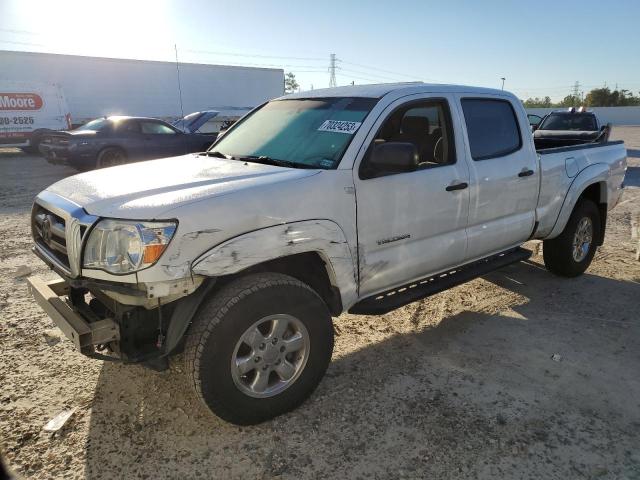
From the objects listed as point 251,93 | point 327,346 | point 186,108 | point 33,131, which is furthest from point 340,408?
point 251,93

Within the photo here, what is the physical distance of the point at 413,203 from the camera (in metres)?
3.22

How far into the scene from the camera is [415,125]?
3.88 m

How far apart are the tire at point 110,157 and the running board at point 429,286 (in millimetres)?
10174

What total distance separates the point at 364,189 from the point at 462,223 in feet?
3.49

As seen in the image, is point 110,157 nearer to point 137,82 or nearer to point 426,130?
point 426,130

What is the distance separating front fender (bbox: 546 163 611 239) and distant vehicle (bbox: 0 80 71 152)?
58.8ft

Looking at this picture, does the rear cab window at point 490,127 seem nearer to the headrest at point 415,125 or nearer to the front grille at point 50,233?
the headrest at point 415,125

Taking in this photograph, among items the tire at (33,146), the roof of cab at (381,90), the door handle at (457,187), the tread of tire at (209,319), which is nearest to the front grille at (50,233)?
the tread of tire at (209,319)

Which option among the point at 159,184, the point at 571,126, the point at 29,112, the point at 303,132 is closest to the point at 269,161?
the point at 303,132

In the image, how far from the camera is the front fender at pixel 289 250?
2.40 meters

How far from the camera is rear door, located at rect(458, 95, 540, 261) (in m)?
3.73

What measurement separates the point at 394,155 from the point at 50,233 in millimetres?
2049

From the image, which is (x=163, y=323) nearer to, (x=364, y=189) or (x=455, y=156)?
(x=364, y=189)

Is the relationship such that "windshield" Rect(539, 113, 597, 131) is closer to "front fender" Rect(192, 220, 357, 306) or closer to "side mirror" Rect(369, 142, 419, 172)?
"side mirror" Rect(369, 142, 419, 172)
